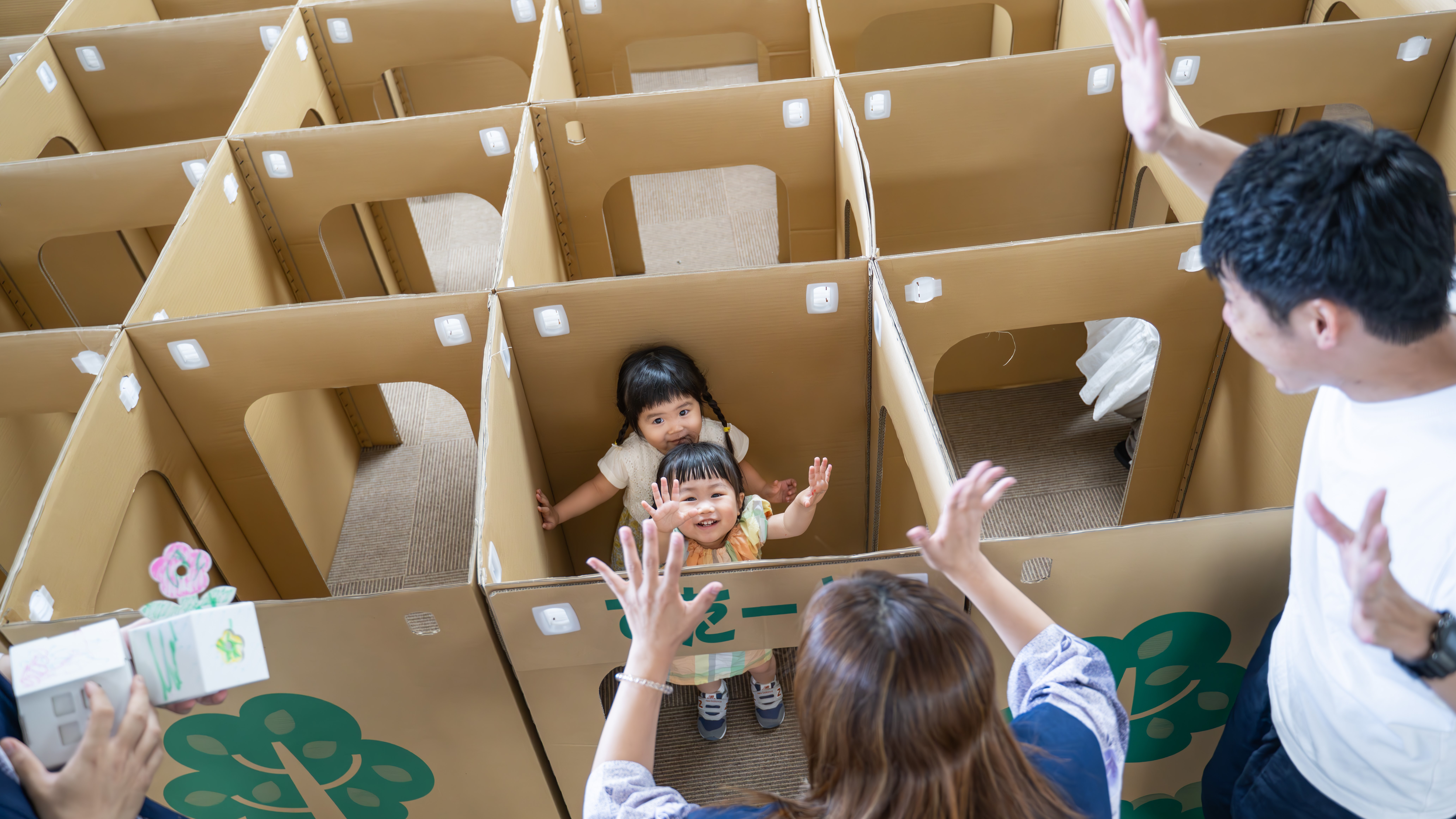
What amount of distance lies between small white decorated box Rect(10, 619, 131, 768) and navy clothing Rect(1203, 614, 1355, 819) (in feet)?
4.69

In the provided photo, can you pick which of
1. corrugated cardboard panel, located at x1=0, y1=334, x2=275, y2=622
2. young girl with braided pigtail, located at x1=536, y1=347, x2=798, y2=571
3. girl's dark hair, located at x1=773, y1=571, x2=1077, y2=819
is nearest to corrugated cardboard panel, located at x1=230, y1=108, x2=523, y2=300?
young girl with braided pigtail, located at x1=536, y1=347, x2=798, y2=571

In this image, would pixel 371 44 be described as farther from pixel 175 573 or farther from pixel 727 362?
pixel 175 573

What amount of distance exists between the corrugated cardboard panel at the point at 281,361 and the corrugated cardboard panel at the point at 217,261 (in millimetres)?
134

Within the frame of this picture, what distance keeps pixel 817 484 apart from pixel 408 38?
190 centimetres

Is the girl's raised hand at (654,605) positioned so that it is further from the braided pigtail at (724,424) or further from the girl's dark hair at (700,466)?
the braided pigtail at (724,424)

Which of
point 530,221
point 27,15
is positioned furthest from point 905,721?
point 27,15

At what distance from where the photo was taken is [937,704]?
844 millimetres

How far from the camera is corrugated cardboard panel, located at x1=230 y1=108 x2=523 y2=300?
2.14 m

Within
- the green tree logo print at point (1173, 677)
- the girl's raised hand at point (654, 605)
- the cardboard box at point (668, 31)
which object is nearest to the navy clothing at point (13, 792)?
the girl's raised hand at point (654, 605)

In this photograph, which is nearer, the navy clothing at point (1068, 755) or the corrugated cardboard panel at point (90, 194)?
the navy clothing at point (1068, 755)

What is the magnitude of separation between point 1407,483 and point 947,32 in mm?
2794

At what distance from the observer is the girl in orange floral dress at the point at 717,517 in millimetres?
1807

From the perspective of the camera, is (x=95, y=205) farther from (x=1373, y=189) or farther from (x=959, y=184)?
(x=1373, y=189)

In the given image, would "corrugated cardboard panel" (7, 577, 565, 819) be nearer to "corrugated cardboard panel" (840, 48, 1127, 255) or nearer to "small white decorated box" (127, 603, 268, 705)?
"small white decorated box" (127, 603, 268, 705)
